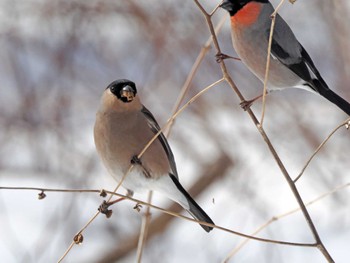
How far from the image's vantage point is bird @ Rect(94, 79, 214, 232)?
192cm

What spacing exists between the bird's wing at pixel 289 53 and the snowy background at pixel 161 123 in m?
1.74

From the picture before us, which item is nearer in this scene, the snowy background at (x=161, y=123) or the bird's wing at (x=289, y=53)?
the bird's wing at (x=289, y=53)

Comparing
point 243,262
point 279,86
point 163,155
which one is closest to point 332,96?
point 279,86

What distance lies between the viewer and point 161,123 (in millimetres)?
3783

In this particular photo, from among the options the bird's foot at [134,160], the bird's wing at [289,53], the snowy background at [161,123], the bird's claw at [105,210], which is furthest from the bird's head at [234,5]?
the snowy background at [161,123]

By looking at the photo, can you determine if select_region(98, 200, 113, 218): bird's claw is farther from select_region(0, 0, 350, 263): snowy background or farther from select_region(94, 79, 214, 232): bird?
select_region(0, 0, 350, 263): snowy background

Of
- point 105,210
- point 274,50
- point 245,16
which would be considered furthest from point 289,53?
point 105,210

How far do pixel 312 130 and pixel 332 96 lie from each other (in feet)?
6.86

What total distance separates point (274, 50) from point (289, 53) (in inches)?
1.6

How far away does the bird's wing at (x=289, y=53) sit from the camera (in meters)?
1.83

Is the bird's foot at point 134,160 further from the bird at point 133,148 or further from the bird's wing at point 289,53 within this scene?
the bird's wing at point 289,53

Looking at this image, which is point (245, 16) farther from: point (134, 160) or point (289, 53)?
point (134, 160)

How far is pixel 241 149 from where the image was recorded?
3.93 m

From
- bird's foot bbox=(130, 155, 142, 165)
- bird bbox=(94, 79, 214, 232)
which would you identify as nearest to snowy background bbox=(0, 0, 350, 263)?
bird bbox=(94, 79, 214, 232)
